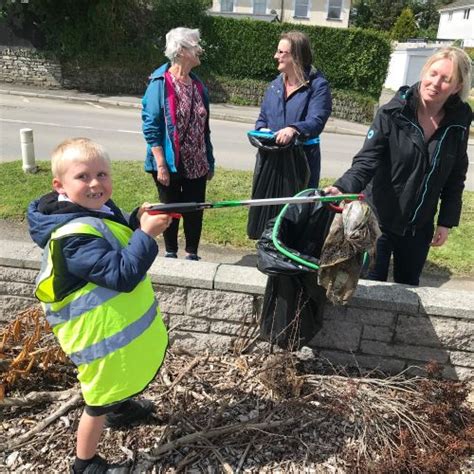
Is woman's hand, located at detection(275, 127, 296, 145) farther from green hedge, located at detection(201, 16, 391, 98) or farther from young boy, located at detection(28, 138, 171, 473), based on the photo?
green hedge, located at detection(201, 16, 391, 98)

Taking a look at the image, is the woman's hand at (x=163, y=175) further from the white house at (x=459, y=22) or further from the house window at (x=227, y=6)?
the white house at (x=459, y=22)

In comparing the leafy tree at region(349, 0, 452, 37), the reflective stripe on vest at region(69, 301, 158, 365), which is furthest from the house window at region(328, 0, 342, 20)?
the reflective stripe on vest at region(69, 301, 158, 365)

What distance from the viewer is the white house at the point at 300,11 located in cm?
2962

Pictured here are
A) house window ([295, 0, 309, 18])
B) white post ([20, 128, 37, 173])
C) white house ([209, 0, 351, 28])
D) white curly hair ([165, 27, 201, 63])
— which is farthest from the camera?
house window ([295, 0, 309, 18])

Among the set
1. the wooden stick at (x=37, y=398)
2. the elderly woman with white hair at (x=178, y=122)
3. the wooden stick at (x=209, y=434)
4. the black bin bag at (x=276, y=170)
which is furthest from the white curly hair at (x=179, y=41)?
the wooden stick at (x=209, y=434)

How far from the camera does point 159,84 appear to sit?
3531mm

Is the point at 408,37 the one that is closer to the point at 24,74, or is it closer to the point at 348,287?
the point at 24,74

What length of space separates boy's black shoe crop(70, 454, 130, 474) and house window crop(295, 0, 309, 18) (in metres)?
31.7

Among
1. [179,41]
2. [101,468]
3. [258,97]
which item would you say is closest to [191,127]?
[179,41]

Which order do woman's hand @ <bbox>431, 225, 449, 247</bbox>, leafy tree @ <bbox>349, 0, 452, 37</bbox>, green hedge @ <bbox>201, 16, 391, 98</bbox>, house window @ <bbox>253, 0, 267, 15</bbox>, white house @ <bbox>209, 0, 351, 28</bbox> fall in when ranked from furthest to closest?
leafy tree @ <bbox>349, 0, 452, 37</bbox>, house window @ <bbox>253, 0, 267, 15</bbox>, white house @ <bbox>209, 0, 351, 28</bbox>, green hedge @ <bbox>201, 16, 391, 98</bbox>, woman's hand @ <bbox>431, 225, 449, 247</bbox>

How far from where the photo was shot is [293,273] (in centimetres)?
245

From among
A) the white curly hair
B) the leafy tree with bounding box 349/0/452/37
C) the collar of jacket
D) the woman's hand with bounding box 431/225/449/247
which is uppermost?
the leafy tree with bounding box 349/0/452/37

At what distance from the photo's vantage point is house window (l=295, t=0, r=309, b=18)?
97.7 feet

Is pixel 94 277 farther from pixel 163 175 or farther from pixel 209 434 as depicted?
pixel 163 175
